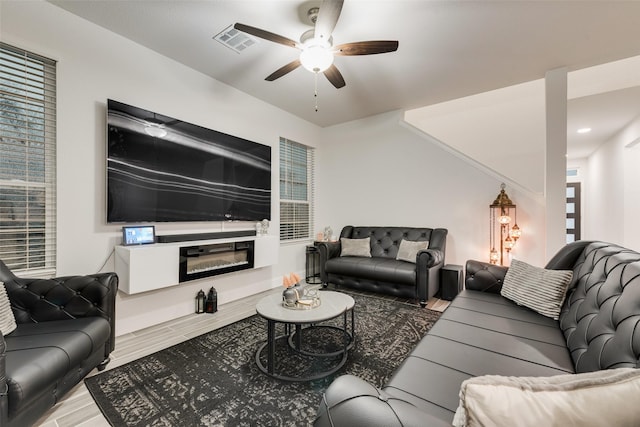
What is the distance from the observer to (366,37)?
2.54m

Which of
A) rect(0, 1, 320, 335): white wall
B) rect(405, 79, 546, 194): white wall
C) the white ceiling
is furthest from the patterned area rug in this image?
rect(405, 79, 546, 194): white wall

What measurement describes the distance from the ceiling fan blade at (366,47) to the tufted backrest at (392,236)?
261 cm

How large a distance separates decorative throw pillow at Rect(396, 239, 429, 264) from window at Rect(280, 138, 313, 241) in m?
1.80

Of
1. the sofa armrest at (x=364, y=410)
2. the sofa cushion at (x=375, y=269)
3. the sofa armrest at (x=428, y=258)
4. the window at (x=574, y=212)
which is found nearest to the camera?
the sofa armrest at (x=364, y=410)

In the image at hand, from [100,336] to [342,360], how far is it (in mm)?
1668

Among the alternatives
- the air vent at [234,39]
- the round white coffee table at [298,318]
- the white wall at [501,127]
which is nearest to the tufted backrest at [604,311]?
the round white coffee table at [298,318]

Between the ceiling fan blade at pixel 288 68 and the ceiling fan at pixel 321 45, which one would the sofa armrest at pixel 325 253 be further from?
the ceiling fan at pixel 321 45

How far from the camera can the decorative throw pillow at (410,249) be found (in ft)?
12.1

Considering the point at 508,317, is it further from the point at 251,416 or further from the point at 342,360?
the point at 251,416

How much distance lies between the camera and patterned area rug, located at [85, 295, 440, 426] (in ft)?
4.95

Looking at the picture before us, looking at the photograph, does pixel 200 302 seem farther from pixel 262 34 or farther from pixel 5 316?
pixel 262 34

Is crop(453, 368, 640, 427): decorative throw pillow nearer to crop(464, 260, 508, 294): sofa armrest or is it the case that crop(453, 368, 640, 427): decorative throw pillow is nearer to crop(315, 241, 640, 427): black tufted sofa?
crop(315, 241, 640, 427): black tufted sofa

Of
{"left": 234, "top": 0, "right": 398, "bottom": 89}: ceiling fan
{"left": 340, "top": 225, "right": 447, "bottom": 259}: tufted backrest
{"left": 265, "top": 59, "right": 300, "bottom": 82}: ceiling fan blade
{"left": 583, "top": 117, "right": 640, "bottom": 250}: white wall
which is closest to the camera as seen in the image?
{"left": 234, "top": 0, "right": 398, "bottom": 89}: ceiling fan

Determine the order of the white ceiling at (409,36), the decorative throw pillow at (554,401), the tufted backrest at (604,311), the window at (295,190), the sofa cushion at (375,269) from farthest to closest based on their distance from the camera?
1. the window at (295,190)
2. the sofa cushion at (375,269)
3. the white ceiling at (409,36)
4. the tufted backrest at (604,311)
5. the decorative throw pillow at (554,401)
